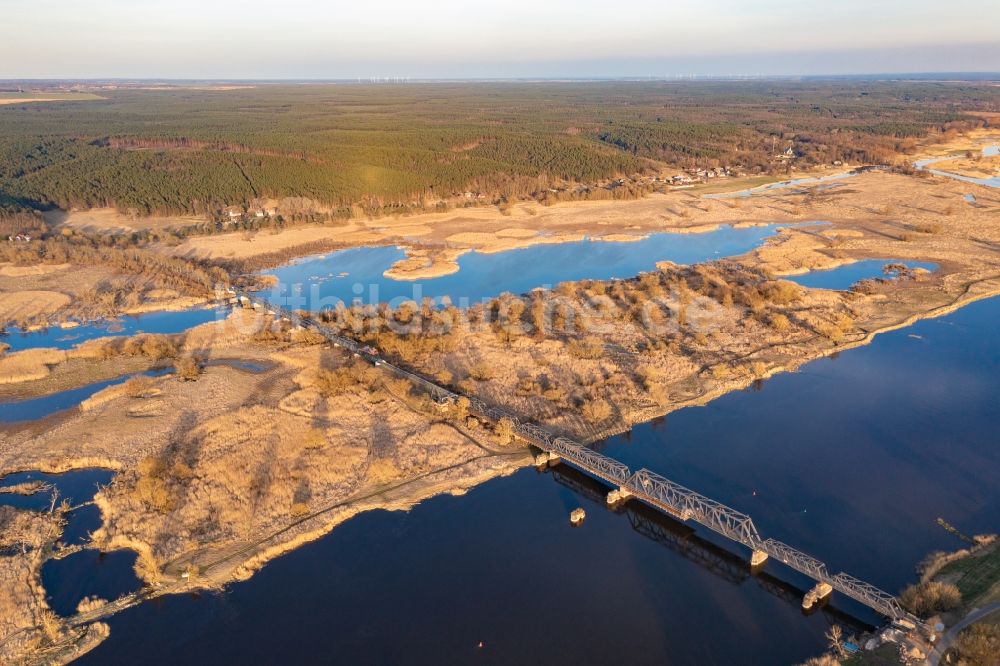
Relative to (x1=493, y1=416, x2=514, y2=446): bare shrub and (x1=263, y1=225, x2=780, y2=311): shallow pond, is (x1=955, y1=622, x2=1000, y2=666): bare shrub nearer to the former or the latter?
(x1=493, y1=416, x2=514, y2=446): bare shrub

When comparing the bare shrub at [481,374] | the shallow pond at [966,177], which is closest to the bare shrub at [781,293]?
the bare shrub at [481,374]

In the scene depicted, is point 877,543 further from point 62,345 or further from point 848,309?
point 62,345

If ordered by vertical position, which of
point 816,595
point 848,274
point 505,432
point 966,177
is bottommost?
point 816,595

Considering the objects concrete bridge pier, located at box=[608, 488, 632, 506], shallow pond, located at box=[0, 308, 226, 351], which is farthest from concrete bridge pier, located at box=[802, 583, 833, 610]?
shallow pond, located at box=[0, 308, 226, 351]

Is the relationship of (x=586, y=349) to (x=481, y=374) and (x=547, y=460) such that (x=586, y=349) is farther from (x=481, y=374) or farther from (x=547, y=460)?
(x=547, y=460)

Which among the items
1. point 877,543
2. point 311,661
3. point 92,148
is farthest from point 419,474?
point 92,148

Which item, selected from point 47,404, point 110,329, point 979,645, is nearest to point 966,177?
point 979,645

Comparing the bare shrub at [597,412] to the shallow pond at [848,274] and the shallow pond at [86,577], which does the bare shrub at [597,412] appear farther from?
the shallow pond at [848,274]
